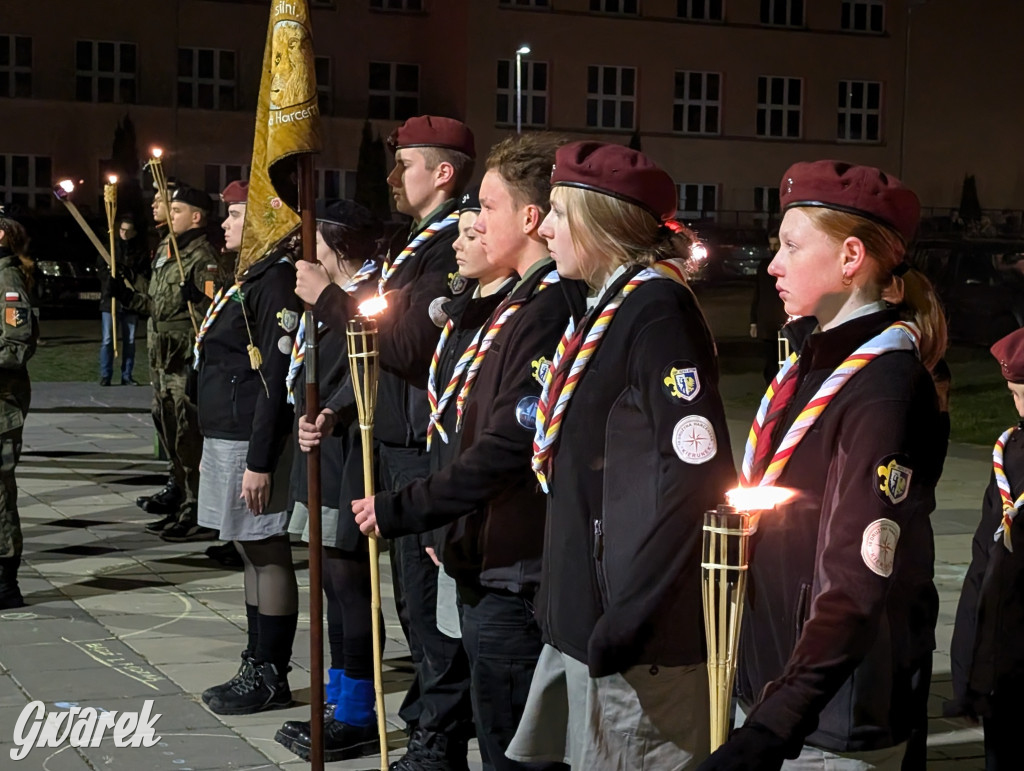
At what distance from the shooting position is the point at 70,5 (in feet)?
152

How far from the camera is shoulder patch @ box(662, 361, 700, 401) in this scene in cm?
334

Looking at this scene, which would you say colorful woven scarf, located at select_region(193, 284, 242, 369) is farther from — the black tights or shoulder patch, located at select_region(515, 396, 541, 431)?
shoulder patch, located at select_region(515, 396, 541, 431)

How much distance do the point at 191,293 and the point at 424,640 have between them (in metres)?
4.94

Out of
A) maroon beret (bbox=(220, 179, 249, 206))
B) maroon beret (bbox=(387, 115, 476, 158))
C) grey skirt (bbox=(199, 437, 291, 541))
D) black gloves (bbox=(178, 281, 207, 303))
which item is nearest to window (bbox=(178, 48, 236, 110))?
black gloves (bbox=(178, 281, 207, 303))

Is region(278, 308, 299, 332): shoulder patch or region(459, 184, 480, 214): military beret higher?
region(459, 184, 480, 214): military beret

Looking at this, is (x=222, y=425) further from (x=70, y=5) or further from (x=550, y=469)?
(x=70, y=5)

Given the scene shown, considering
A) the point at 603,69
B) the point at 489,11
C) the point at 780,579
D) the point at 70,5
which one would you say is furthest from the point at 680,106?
the point at 780,579

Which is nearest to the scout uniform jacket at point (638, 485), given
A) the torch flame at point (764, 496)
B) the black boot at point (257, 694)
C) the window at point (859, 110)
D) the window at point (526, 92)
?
the torch flame at point (764, 496)

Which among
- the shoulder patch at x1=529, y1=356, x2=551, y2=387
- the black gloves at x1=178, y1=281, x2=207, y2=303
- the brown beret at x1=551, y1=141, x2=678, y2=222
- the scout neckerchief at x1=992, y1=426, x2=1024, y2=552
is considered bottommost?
the scout neckerchief at x1=992, y1=426, x2=1024, y2=552

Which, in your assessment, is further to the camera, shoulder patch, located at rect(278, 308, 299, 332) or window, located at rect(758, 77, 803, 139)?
window, located at rect(758, 77, 803, 139)

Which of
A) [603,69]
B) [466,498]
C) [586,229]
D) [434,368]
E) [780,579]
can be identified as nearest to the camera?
[780,579]

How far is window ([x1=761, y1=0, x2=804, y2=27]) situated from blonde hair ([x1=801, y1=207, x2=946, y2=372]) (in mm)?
51587

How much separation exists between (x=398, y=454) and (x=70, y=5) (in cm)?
4459

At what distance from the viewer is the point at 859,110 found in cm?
5428
